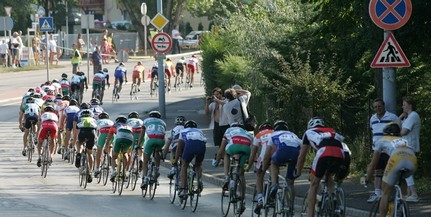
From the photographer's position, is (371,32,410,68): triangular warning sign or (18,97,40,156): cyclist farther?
(18,97,40,156): cyclist

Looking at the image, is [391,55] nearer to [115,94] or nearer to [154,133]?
[154,133]

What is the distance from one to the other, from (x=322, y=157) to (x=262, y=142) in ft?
6.85

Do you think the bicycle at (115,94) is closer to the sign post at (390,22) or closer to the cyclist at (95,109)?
the cyclist at (95,109)

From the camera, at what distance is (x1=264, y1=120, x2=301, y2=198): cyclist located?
1650 centimetres

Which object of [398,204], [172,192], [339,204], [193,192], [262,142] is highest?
[262,142]

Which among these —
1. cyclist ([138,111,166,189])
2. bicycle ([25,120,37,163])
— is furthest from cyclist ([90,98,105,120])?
→ cyclist ([138,111,166,189])

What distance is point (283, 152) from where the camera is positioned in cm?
1650

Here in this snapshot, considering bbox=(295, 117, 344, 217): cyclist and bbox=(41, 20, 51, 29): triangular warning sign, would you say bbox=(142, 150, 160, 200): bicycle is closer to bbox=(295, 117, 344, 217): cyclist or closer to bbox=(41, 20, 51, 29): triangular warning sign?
bbox=(295, 117, 344, 217): cyclist

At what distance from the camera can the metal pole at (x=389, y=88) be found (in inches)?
738

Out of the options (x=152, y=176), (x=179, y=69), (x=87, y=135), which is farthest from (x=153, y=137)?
(x=179, y=69)

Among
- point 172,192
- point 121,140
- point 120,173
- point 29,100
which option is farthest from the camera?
point 29,100

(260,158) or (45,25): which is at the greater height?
(45,25)

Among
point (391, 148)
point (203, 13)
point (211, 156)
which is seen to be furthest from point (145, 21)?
point (391, 148)

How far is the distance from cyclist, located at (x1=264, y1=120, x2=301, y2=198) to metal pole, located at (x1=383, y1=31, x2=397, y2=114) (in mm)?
2644
